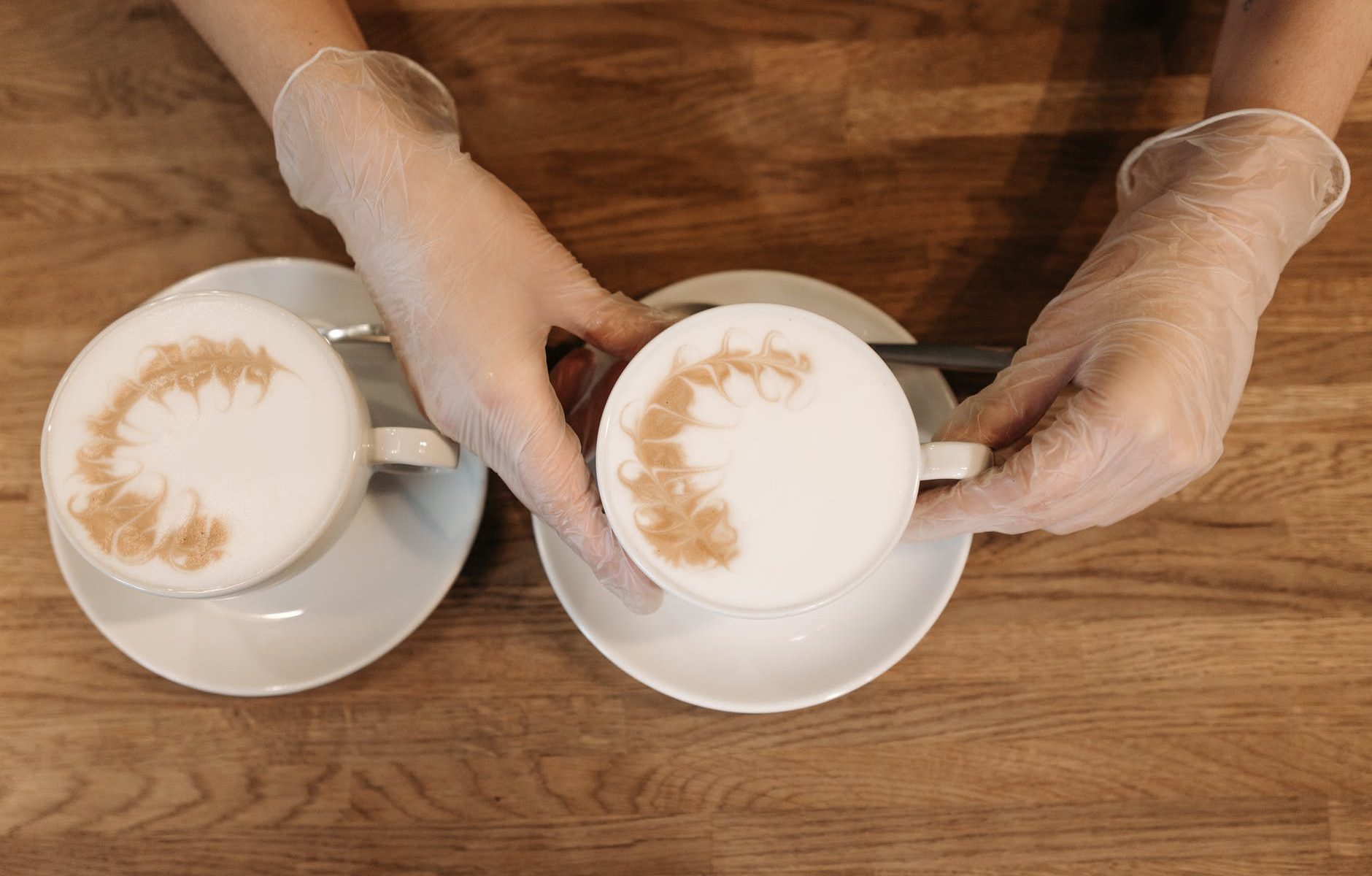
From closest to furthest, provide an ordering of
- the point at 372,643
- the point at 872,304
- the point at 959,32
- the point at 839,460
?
the point at 839,460 < the point at 372,643 < the point at 872,304 < the point at 959,32

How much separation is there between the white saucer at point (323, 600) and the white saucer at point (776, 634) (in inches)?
5.4

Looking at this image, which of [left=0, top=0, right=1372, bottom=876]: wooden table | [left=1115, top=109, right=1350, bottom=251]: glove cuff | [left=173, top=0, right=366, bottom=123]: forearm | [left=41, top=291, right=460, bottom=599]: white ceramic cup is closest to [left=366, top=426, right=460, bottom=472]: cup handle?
[left=41, top=291, right=460, bottom=599]: white ceramic cup

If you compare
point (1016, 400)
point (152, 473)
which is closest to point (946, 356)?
point (1016, 400)

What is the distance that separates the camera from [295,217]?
1.23 m

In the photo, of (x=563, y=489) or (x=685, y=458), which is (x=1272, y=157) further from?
(x=563, y=489)

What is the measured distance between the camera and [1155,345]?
2.95ft

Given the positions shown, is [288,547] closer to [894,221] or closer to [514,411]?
[514,411]

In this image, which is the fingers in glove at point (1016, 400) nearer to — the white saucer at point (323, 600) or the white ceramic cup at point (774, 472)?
the white ceramic cup at point (774, 472)

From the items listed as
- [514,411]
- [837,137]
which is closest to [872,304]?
[837,137]

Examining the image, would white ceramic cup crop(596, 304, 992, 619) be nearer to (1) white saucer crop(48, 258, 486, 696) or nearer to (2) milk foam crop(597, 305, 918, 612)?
(2) milk foam crop(597, 305, 918, 612)

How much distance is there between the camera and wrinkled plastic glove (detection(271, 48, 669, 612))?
36.9 inches

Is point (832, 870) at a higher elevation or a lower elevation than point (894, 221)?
lower

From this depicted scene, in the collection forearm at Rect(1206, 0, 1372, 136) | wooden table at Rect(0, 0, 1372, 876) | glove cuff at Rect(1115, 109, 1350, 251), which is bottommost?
wooden table at Rect(0, 0, 1372, 876)

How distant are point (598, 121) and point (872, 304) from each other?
48cm
